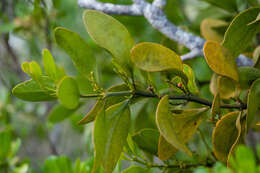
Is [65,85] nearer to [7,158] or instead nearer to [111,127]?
[111,127]

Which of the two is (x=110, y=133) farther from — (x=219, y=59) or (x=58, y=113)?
(x=58, y=113)

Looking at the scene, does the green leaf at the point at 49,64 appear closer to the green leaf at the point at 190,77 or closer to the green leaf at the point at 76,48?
the green leaf at the point at 76,48

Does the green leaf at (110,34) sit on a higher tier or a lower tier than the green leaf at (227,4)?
higher

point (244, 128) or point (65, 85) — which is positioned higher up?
point (65, 85)

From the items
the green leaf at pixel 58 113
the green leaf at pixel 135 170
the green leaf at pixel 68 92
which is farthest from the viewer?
the green leaf at pixel 58 113

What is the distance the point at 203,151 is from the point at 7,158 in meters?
0.42

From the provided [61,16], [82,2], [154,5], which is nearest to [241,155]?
[154,5]

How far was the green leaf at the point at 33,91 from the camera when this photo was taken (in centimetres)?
37

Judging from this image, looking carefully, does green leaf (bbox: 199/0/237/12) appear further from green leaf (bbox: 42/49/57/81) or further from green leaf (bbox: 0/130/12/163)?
green leaf (bbox: 0/130/12/163)

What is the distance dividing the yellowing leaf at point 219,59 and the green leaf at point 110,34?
88 mm

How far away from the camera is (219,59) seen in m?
0.34

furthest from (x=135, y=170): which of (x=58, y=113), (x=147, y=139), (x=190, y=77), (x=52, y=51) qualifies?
(x=52, y=51)

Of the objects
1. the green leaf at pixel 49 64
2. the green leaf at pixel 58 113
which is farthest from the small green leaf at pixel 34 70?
the green leaf at pixel 58 113

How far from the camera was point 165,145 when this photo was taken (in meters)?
0.37
